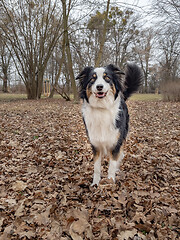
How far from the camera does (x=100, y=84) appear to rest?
2.52 metres

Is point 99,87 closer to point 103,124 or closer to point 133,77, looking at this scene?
point 103,124

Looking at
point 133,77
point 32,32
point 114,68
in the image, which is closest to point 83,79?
point 114,68

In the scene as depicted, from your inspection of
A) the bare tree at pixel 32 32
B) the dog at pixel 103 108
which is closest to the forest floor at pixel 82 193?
the dog at pixel 103 108

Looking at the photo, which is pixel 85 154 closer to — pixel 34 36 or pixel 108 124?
pixel 108 124

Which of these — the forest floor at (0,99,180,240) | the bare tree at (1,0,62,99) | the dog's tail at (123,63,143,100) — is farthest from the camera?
the bare tree at (1,0,62,99)

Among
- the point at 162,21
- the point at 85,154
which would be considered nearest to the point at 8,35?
the point at 162,21

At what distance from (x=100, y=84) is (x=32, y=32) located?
16299mm

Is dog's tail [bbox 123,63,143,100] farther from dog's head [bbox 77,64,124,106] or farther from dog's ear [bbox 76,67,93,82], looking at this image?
dog's ear [bbox 76,67,93,82]

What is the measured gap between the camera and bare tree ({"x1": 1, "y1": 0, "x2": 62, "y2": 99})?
49.5 ft

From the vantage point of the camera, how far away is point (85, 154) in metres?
4.45

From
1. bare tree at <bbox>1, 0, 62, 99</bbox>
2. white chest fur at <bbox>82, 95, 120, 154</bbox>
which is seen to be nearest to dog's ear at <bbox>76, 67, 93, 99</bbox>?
white chest fur at <bbox>82, 95, 120, 154</bbox>

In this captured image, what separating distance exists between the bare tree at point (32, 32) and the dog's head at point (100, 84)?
1521cm

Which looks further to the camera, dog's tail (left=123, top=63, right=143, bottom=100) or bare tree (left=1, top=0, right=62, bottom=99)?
bare tree (left=1, top=0, right=62, bottom=99)

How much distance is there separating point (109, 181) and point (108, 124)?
3.13ft
